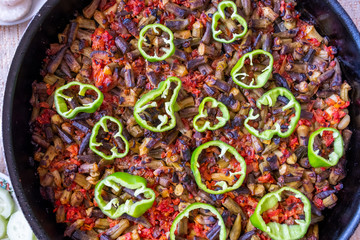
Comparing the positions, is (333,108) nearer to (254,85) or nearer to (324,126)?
(324,126)

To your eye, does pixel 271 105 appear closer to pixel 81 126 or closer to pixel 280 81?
pixel 280 81

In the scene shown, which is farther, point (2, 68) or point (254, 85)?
point (2, 68)

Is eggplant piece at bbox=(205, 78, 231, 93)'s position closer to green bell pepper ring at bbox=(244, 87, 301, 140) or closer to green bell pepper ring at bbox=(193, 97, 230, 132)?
green bell pepper ring at bbox=(193, 97, 230, 132)

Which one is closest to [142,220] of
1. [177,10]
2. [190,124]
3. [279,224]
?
[190,124]

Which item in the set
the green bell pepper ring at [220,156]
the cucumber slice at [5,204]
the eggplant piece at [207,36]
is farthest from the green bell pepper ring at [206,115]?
the cucumber slice at [5,204]

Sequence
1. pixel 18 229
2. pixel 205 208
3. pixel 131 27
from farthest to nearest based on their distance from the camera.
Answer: pixel 18 229 < pixel 131 27 < pixel 205 208

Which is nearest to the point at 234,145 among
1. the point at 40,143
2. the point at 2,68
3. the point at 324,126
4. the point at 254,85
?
the point at 254,85
